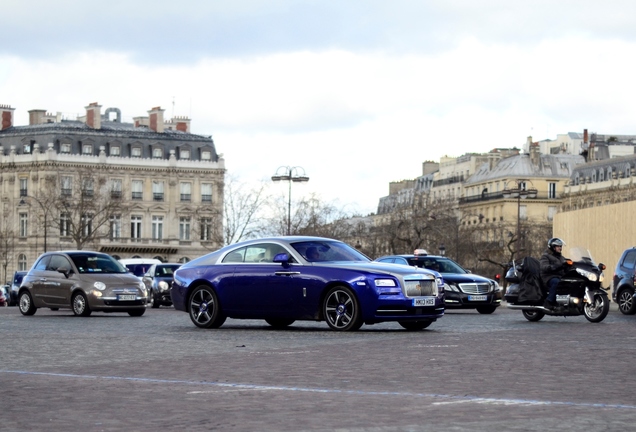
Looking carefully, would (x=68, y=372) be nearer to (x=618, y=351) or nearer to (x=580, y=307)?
(x=618, y=351)

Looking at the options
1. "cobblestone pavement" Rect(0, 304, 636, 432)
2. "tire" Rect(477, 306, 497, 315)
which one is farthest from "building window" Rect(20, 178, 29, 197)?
"cobblestone pavement" Rect(0, 304, 636, 432)

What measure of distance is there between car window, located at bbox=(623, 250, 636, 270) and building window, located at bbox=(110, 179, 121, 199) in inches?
4048

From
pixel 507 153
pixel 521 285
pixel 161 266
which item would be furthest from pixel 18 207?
pixel 521 285

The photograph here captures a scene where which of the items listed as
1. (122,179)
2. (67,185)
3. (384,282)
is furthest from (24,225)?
(384,282)

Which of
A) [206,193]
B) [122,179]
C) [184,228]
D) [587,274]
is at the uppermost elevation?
[122,179]

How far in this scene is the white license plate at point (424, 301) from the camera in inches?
894

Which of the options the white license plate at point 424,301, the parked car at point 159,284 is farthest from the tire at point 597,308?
the parked car at point 159,284

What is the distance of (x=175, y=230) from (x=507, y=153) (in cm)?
4890

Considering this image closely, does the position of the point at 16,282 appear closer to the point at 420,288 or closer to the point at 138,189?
the point at 420,288

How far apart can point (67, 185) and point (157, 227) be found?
10.5 metres

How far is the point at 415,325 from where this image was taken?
24.2m

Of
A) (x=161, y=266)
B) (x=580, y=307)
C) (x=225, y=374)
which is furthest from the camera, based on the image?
(x=161, y=266)

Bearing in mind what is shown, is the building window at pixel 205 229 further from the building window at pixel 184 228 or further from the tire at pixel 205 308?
the tire at pixel 205 308

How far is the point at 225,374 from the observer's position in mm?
14156
